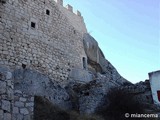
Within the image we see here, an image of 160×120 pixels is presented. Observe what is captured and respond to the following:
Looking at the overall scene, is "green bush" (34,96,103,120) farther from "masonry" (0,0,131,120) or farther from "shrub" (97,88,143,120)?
"shrub" (97,88,143,120)

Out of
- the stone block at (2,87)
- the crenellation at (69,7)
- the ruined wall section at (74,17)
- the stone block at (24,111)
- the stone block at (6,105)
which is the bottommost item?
the stone block at (24,111)

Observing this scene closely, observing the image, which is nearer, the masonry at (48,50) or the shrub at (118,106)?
the shrub at (118,106)

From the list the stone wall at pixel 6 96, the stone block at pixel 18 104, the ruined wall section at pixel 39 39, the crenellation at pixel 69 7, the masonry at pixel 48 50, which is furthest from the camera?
the crenellation at pixel 69 7

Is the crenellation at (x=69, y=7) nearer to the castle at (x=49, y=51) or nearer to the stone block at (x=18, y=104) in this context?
the castle at (x=49, y=51)

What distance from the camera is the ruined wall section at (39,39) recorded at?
1261cm

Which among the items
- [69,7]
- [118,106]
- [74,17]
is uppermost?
[69,7]

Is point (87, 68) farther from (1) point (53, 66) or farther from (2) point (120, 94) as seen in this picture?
(2) point (120, 94)

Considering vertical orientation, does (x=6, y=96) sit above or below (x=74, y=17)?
below

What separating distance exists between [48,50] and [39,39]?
0.76 metres

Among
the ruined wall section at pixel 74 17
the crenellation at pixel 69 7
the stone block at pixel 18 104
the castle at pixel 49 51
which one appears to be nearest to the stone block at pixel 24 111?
the stone block at pixel 18 104

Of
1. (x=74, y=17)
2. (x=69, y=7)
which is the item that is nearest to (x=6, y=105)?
(x=74, y=17)

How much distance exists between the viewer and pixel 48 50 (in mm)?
14320

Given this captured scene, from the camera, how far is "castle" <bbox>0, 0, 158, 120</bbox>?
11.6 metres

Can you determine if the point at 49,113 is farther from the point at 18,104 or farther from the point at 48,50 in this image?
the point at 48,50
